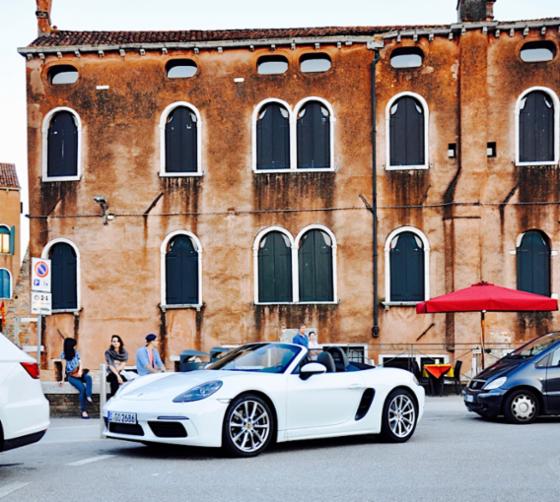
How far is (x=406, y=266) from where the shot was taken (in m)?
31.0

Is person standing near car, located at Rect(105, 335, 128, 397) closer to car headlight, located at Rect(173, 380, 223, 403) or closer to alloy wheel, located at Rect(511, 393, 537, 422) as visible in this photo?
alloy wheel, located at Rect(511, 393, 537, 422)

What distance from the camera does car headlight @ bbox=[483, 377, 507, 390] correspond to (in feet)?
55.6

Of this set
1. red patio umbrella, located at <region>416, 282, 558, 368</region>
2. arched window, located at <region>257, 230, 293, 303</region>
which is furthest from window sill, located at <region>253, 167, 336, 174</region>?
red patio umbrella, located at <region>416, 282, 558, 368</region>

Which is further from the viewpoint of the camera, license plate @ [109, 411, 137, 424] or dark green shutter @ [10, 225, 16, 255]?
dark green shutter @ [10, 225, 16, 255]

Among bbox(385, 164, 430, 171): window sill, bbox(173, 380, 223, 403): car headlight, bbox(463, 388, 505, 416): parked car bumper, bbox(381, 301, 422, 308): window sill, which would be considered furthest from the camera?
bbox(385, 164, 430, 171): window sill

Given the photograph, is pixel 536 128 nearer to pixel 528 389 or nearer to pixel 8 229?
pixel 528 389

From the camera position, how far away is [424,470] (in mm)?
11109

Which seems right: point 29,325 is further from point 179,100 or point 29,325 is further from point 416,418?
point 416,418

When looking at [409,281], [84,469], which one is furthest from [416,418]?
[409,281]

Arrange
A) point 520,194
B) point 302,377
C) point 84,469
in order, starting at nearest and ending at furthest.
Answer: point 84,469, point 302,377, point 520,194

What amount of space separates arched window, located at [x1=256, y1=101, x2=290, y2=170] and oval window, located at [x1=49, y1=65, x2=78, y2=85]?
5982mm

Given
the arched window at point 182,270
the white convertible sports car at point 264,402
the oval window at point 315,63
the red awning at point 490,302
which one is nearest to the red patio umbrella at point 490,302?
the red awning at point 490,302

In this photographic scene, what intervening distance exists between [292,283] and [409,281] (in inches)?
137

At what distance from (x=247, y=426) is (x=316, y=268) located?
1929 centimetres
